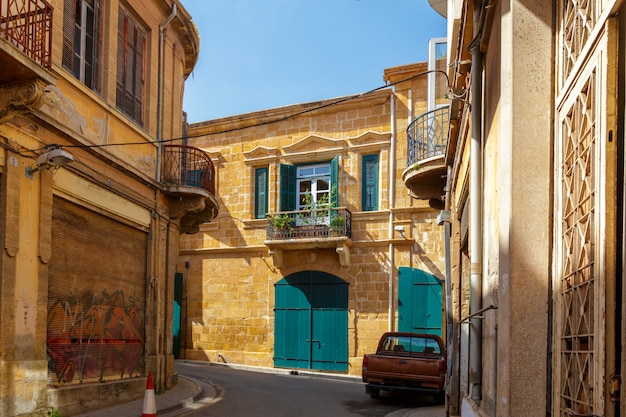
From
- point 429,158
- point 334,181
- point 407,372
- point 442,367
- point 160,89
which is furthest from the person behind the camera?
point 334,181

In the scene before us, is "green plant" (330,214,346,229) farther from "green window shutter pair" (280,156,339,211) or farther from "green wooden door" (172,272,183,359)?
"green wooden door" (172,272,183,359)

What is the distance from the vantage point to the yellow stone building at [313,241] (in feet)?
69.3

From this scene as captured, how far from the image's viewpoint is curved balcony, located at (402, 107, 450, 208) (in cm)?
1466

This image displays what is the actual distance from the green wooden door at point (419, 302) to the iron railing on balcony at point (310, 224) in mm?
2526

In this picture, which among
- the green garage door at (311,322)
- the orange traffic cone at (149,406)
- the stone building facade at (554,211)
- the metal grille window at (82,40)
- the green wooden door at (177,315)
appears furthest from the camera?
the green wooden door at (177,315)

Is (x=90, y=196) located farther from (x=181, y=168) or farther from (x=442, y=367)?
(x=442, y=367)

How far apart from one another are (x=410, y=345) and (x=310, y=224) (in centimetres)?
786

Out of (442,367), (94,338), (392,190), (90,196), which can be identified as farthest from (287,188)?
(94,338)

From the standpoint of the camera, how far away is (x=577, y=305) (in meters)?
3.93

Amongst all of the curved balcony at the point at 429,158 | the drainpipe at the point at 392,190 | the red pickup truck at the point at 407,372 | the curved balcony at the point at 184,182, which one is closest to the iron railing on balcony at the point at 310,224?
the drainpipe at the point at 392,190

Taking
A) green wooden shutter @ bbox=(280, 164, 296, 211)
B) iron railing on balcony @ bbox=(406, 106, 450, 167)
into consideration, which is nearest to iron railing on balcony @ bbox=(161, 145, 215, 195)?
iron railing on balcony @ bbox=(406, 106, 450, 167)

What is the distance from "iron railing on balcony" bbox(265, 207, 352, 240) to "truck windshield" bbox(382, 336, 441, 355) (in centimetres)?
637

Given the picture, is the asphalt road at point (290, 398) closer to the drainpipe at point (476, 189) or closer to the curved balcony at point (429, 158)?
the curved balcony at point (429, 158)

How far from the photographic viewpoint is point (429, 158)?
14.6 metres
